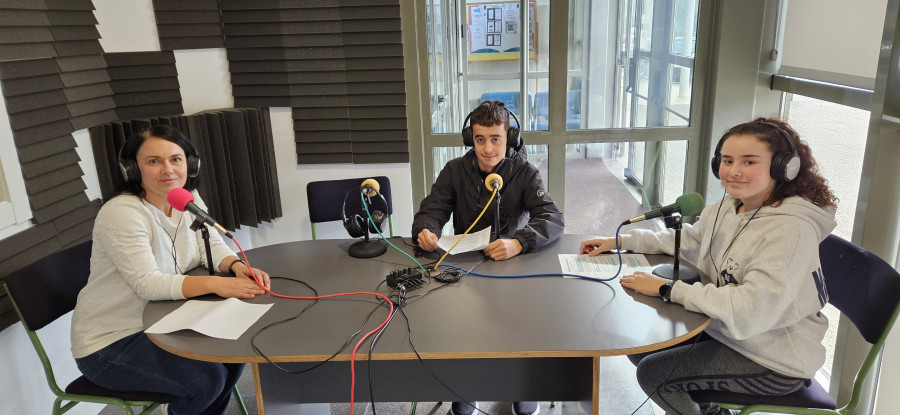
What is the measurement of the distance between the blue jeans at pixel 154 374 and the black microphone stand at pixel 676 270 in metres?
1.47

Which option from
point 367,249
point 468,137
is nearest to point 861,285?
point 468,137

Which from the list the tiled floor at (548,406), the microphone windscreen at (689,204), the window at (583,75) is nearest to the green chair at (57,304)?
the tiled floor at (548,406)

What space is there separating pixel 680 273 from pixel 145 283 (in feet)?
5.37

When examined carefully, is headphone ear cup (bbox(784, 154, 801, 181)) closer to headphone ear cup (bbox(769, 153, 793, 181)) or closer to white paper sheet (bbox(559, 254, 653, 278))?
headphone ear cup (bbox(769, 153, 793, 181))

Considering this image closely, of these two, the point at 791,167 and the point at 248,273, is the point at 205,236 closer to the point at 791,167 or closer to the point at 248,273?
the point at 248,273

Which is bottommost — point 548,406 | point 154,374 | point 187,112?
point 548,406

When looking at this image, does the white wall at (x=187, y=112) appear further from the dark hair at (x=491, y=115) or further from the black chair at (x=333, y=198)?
the dark hair at (x=491, y=115)

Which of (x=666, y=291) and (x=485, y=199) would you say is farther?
(x=485, y=199)

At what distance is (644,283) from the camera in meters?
1.73

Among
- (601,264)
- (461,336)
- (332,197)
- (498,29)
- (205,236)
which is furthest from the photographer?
(498,29)

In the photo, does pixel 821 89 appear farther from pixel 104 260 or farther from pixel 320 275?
pixel 104 260

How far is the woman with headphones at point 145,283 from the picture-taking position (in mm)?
1819

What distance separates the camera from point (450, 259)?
2080mm

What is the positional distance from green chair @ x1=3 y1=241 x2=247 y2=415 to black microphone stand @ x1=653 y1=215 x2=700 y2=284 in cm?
160
